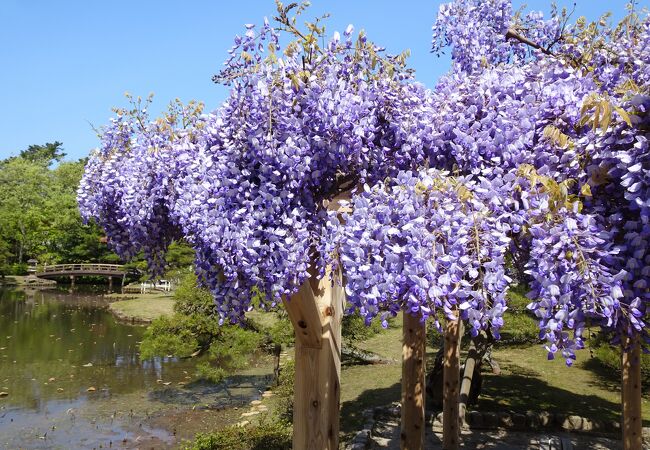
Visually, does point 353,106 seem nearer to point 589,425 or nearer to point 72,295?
point 589,425

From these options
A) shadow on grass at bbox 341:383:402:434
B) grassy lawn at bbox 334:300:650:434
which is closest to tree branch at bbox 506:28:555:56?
grassy lawn at bbox 334:300:650:434

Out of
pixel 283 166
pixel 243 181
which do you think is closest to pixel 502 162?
pixel 283 166

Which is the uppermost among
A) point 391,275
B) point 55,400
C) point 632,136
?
point 632,136

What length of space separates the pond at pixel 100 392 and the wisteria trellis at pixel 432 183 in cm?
543

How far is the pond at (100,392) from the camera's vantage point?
812 centimetres

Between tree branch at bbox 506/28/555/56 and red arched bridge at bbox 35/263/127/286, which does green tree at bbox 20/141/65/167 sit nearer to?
red arched bridge at bbox 35/263/127/286

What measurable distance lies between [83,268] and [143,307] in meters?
10.4

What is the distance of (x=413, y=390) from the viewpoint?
16.5 ft

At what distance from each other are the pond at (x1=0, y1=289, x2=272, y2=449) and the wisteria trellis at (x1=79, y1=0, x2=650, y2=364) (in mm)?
5434

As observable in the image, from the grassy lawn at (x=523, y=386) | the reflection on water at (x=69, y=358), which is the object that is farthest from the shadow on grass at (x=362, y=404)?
the reflection on water at (x=69, y=358)

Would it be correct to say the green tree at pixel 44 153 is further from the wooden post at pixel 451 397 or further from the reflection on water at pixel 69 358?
the wooden post at pixel 451 397

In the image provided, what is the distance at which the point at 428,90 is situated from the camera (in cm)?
354

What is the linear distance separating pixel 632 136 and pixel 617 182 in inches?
11.3

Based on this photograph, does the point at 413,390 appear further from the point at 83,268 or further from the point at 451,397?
the point at 83,268
